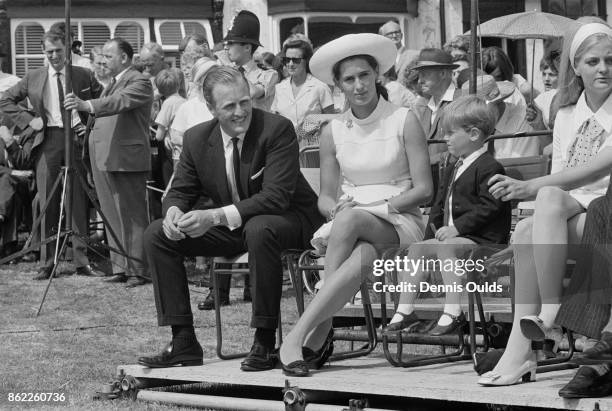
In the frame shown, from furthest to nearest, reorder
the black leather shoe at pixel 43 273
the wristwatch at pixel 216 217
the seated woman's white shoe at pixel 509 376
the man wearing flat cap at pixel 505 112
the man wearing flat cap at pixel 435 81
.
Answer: the black leather shoe at pixel 43 273 < the man wearing flat cap at pixel 435 81 < the man wearing flat cap at pixel 505 112 < the wristwatch at pixel 216 217 < the seated woman's white shoe at pixel 509 376

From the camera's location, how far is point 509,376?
5703 mm

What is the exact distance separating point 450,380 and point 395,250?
79 centimetres

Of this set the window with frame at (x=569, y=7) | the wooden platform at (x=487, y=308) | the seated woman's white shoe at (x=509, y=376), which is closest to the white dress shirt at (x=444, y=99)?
the wooden platform at (x=487, y=308)

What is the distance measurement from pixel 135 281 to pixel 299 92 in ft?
6.91

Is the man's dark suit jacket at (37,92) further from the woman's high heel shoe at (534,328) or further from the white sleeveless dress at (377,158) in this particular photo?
the woman's high heel shoe at (534,328)

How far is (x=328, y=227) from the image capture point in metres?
6.71

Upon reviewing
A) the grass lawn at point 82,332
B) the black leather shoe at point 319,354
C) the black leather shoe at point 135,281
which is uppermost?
the black leather shoe at point 319,354

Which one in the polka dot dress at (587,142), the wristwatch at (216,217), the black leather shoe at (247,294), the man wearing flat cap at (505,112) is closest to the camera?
the polka dot dress at (587,142)

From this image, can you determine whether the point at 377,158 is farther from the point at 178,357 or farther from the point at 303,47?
the point at 303,47

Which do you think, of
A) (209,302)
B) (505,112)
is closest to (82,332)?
(209,302)

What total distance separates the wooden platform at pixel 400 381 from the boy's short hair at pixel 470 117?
1.14 m

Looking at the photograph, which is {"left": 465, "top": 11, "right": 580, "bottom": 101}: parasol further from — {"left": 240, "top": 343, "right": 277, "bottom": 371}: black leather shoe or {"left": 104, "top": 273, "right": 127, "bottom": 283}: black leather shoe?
{"left": 240, "top": 343, "right": 277, "bottom": 371}: black leather shoe

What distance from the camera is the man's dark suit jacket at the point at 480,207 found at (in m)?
6.47

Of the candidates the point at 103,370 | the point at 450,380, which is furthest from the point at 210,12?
the point at 450,380
